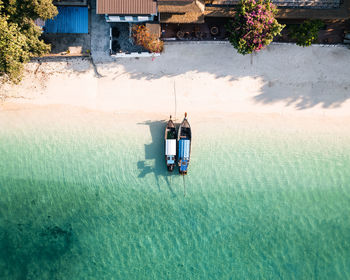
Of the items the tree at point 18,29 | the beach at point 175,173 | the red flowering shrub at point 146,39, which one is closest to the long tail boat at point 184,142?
the beach at point 175,173

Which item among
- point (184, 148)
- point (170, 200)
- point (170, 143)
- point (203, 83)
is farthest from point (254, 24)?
point (170, 200)

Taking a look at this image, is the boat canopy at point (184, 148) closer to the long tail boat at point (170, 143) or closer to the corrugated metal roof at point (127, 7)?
the long tail boat at point (170, 143)

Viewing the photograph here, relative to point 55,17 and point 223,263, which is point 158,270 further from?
point 55,17

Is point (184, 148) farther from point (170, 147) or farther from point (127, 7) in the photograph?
Answer: point (127, 7)

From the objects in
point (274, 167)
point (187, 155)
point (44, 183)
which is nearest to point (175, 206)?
point (187, 155)

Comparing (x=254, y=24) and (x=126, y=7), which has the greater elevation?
(x=126, y=7)

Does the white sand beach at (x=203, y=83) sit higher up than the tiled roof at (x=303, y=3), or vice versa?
the tiled roof at (x=303, y=3)

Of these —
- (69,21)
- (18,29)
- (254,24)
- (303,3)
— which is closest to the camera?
(18,29)
